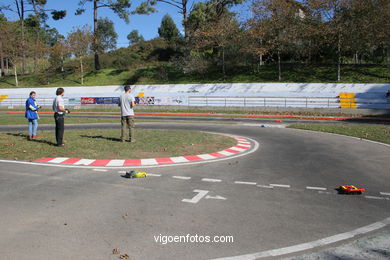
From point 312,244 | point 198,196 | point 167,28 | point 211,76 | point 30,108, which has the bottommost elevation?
point 312,244

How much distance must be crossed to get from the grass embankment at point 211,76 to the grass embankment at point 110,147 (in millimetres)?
27799

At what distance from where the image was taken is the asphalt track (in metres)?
3.96

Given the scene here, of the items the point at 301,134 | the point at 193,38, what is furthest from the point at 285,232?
the point at 193,38

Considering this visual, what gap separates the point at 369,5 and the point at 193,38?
21.0 meters

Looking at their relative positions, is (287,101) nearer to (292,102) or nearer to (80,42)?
(292,102)

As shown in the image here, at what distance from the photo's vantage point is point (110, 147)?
10758 mm

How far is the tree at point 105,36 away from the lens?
50.0 m

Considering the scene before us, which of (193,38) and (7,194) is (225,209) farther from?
(193,38)

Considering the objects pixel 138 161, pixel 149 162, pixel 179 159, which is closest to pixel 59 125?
pixel 138 161

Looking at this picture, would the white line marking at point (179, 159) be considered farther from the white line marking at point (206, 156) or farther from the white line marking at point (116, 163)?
the white line marking at point (116, 163)

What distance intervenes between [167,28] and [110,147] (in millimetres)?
57002

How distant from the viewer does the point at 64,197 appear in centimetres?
583

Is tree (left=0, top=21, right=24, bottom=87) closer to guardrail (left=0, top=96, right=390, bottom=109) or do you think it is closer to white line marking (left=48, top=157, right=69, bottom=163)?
guardrail (left=0, top=96, right=390, bottom=109)

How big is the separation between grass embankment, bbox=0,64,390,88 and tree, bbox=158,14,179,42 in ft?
50.3
